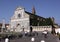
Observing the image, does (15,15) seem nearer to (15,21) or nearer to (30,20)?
(15,21)

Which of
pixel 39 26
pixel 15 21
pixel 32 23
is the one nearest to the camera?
pixel 39 26

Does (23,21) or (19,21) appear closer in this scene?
(23,21)

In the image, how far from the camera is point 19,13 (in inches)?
2965

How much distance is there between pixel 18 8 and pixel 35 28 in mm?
15461

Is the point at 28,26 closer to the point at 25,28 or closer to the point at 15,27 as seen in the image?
the point at 25,28

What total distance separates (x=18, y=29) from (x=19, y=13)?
858 cm

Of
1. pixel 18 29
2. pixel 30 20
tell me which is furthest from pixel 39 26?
pixel 18 29

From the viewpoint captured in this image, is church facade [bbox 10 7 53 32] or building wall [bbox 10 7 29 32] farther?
building wall [bbox 10 7 29 32]

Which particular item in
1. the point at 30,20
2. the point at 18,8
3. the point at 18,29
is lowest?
the point at 18,29

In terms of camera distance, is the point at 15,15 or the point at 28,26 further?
the point at 15,15

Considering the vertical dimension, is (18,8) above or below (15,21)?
above

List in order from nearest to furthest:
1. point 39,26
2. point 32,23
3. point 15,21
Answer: point 39,26, point 32,23, point 15,21

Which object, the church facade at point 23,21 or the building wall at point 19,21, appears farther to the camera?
the building wall at point 19,21

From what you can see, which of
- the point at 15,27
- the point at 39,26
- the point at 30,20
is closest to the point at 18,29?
the point at 15,27
